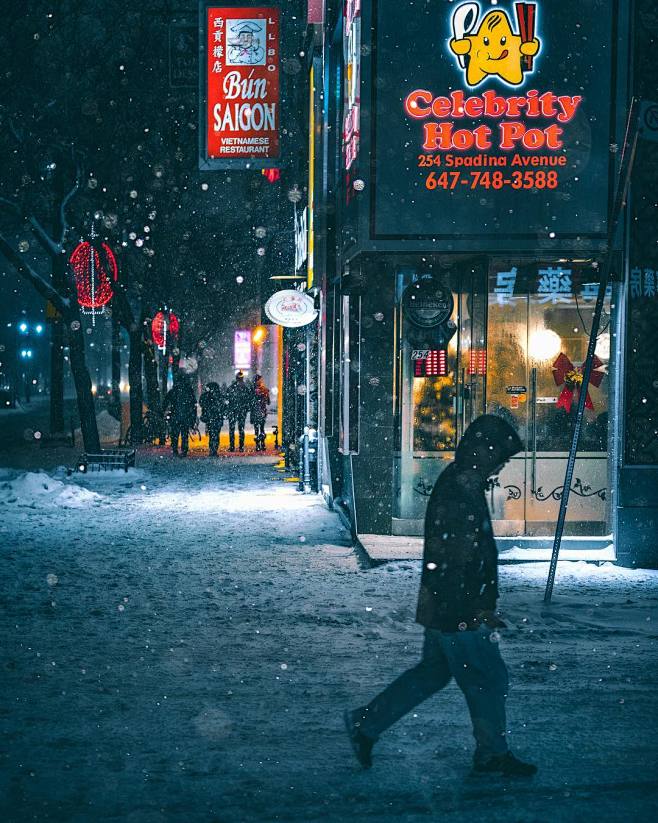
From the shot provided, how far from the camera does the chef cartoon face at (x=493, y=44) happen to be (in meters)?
11.6

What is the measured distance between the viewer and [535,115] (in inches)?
458

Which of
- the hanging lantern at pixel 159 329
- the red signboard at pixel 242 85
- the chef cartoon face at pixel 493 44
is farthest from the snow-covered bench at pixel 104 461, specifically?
the hanging lantern at pixel 159 329

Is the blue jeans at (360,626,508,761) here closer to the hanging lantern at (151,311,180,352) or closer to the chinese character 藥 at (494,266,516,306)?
the chinese character 藥 at (494,266,516,306)

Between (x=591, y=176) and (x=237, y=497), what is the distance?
348 inches

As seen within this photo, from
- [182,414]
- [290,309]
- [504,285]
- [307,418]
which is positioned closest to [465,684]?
[504,285]

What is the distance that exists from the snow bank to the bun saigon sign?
777cm

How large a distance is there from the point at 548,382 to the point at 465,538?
8.35 metres

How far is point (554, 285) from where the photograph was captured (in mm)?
12773

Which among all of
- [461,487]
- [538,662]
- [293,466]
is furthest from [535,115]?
[293,466]

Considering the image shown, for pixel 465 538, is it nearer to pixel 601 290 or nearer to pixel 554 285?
pixel 601 290

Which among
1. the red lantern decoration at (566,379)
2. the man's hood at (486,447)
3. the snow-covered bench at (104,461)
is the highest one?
the red lantern decoration at (566,379)

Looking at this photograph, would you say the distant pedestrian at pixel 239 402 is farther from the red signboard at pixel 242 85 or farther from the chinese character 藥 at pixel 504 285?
the chinese character 藥 at pixel 504 285

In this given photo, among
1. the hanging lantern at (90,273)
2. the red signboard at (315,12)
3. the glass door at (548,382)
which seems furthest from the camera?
the hanging lantern at (90,273)

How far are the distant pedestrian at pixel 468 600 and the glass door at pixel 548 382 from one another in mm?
7814
